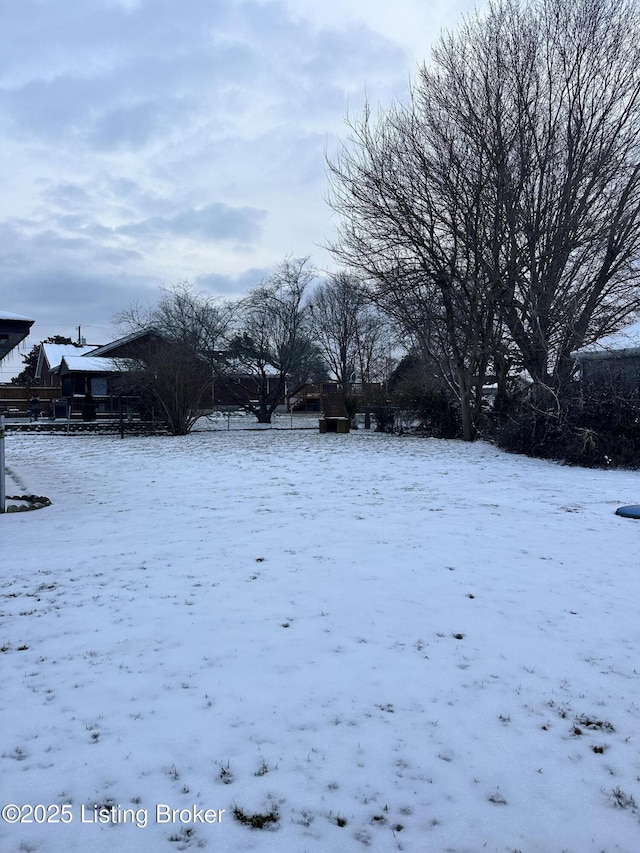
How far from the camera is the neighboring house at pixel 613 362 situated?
1152 centimetres

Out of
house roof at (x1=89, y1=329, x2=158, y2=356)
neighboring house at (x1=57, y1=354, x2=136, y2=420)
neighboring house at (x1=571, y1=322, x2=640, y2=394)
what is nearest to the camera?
neighboring house at (x1=571, y1=322, x2=640, y2=394)

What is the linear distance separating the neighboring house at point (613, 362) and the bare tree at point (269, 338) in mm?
15588

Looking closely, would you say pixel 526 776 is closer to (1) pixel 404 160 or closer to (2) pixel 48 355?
(1) pixel 404 160

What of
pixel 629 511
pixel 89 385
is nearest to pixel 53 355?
pixel 89 385

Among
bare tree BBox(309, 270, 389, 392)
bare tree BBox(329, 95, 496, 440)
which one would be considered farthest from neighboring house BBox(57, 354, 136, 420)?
bare tree BBox(329, 95, 496, 440)

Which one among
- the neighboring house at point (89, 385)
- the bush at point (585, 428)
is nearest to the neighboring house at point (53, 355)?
the neighboring house at point (89, 385)

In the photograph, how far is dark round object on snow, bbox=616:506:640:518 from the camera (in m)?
6.35

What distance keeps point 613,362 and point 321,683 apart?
1607cm

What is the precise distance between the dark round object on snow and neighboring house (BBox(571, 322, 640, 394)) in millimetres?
5421

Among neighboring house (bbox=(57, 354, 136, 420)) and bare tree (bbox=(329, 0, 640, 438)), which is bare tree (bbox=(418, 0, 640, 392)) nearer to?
bare tree (bbox=(329, 0, 640, 438))

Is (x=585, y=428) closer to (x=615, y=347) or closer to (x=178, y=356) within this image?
(x=615, y=347)

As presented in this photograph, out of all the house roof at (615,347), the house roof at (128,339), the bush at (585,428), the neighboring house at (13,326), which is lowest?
the bush at (585,428)

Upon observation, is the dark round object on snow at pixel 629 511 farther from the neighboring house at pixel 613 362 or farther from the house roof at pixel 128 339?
the house roof at pixel 128 339

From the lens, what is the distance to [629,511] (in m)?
6.45
